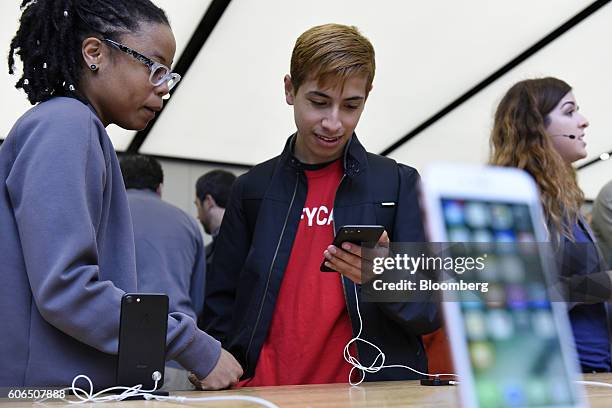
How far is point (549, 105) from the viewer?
161 cm

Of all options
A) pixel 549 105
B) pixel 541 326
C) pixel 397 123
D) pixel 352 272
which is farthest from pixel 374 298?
pixel 397 123

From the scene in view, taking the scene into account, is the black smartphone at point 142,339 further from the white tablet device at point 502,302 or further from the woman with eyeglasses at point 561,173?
the woman with eyeglasses at point 561,173

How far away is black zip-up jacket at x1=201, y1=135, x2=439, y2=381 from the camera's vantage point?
114 centimetres

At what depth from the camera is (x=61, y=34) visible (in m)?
0.99

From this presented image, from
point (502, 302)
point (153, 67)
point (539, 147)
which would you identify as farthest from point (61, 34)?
point (539, 147)

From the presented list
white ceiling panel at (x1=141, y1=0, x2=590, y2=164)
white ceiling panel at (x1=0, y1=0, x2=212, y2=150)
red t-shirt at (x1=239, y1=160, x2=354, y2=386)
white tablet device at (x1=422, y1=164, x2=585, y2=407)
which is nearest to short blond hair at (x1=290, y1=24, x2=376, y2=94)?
red t-shirt at (x1=239, y1=160, x2=354, y2=386)

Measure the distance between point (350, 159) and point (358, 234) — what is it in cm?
35

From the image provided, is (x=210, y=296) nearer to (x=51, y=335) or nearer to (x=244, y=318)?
(x=244, y=318)

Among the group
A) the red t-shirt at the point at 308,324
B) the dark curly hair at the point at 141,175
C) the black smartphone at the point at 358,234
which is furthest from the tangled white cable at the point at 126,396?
the dark curly hair at the point at 141,175

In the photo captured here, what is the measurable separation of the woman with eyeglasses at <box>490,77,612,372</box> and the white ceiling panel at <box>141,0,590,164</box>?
4.59 ft

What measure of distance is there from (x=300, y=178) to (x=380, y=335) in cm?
35

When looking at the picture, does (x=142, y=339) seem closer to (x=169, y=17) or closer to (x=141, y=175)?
(x=141, y=175)

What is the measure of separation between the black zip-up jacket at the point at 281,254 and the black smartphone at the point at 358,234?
15cm

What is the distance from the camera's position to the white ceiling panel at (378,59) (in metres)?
2.93
